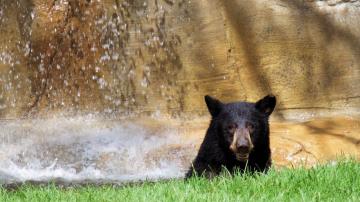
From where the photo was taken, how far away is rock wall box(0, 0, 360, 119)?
1274cm

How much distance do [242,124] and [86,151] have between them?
162 inches

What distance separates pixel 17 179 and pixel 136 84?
2686 millimetres

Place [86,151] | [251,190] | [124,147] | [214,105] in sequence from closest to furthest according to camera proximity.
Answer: [251,190]
[214,105]
[86,151]
[124,147]

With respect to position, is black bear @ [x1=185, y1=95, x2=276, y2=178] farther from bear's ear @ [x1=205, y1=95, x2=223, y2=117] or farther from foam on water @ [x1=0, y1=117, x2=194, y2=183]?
foam on water @ [x1=0, y1=117, x2=194, y2=183]

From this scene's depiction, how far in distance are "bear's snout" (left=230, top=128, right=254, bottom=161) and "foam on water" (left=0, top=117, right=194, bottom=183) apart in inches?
107

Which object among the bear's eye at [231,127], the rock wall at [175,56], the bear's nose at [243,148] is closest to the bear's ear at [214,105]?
the bear's eye at [231,127]

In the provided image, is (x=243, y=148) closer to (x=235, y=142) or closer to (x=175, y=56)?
(x=235, y=142)

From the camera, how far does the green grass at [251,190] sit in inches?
273

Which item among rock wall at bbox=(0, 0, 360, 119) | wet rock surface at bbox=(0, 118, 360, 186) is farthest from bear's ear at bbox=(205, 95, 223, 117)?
rock wall at bbox=(0, 0, 360, 119)

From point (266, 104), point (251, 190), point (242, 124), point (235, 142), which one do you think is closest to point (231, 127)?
point (242, 124)

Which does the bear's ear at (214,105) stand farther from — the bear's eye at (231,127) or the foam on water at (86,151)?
the foam on water at (86,151)

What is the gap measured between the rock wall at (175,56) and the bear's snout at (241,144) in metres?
4.31

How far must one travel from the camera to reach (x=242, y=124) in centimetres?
852

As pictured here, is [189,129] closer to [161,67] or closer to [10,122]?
[161,67]
